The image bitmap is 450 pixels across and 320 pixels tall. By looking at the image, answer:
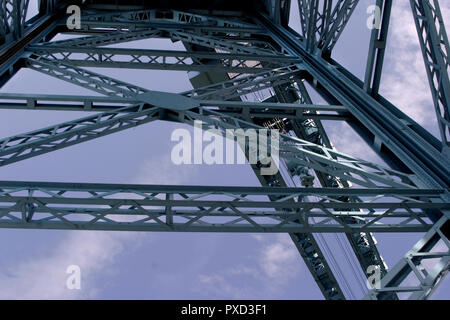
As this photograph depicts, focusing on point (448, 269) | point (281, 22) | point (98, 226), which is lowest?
point (448, 269)

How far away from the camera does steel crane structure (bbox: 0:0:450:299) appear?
22.6 feet

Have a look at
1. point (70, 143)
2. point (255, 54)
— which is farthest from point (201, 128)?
point (255, 54)

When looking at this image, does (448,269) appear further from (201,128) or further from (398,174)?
A: (201,128)

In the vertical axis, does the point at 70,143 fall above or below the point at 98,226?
above

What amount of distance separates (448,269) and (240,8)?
1258 cm

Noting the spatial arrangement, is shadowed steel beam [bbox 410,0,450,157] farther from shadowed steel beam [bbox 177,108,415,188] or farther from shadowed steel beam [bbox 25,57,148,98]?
shadowed steel beam [bbox 25,57,148,98]

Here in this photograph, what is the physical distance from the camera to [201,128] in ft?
29.5

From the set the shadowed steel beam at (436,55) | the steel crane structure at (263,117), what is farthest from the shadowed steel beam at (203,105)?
the shadowed steel beam at (436,55)

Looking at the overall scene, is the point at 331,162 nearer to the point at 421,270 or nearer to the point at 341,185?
the point at 421,270

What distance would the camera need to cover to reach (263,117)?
420 inches

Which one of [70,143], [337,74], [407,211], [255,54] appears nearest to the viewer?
[407,211]

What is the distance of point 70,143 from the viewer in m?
8.48

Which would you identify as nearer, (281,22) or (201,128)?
(201,128)
